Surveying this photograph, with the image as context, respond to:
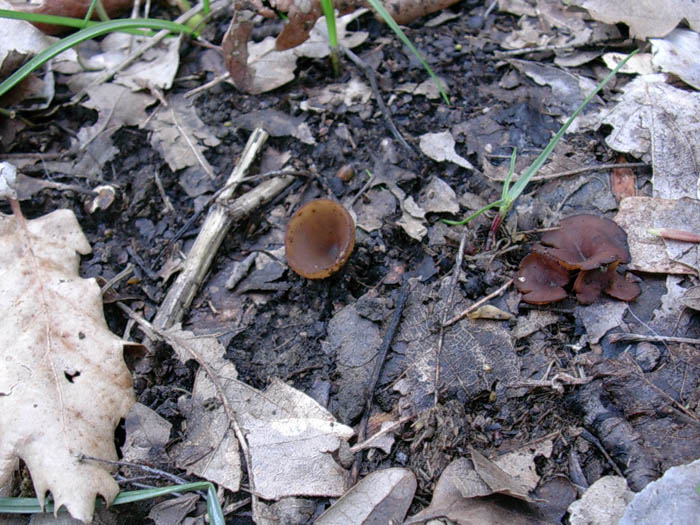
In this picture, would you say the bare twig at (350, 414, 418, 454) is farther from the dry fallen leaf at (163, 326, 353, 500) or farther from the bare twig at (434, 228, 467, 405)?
the bare twig at (434, 228, 467, 405)

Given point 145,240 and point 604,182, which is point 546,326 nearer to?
point 604,182

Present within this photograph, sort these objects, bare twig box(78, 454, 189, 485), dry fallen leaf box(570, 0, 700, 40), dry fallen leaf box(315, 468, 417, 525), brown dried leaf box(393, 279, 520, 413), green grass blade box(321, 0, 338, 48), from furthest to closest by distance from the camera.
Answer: dry fallen leaf box(570, 0, 700, 40), green grass blade box(321, 0, 338, 48), brown dried leaf box(393, 279, 520, 413), bare twig box(78, 454, 189, 485), dry fallen leaf box(315, 468, 417, 525)

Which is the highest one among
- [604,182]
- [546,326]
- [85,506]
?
[604,182]

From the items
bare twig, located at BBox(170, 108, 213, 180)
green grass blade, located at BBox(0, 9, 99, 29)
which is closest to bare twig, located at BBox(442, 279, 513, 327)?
bare twig, located at BBox(170, 108, 213, 180)

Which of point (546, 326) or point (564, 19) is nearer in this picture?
point (546, 326)

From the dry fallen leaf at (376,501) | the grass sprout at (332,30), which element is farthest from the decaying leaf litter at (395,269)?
the grass sprout at (332,30)

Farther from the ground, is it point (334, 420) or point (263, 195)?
point (263, 195)

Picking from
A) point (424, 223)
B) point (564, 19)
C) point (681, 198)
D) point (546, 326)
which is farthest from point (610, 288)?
point (564, 19)
